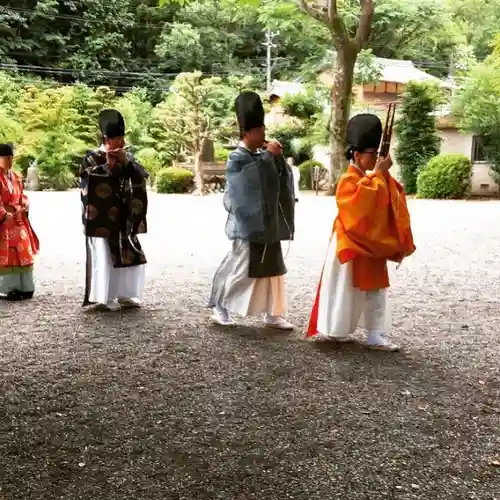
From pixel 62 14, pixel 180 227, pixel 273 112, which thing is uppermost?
pixel 62 14

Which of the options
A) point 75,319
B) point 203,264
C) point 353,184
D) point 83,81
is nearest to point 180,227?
point 203,264

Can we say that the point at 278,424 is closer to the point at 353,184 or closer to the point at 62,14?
the point at 353,184

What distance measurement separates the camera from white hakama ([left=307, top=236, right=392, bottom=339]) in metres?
4.34

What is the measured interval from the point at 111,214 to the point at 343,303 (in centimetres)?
202

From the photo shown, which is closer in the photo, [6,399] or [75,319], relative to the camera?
[6,399]

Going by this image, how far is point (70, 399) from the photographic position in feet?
11.5

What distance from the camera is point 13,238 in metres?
5.80

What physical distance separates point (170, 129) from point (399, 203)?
58.2 feet

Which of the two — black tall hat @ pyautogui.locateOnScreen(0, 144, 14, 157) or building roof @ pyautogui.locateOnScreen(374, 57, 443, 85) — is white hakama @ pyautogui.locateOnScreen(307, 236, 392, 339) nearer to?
black tall hat @ pyautogui.locateOnScreen(0, 144, 14, 157)

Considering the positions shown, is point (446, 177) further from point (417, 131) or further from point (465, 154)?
point (465, 154)

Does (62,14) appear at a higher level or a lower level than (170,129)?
higher

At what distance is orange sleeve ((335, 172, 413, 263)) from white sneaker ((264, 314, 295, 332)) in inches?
34.4

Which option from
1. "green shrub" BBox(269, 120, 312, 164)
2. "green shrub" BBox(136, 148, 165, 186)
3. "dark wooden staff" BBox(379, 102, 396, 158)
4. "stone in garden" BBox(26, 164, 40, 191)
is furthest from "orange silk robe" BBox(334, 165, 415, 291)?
"green shrub" BBox(136, 148, 165, 186)

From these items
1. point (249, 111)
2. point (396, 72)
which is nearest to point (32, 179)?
point (396, 72)
